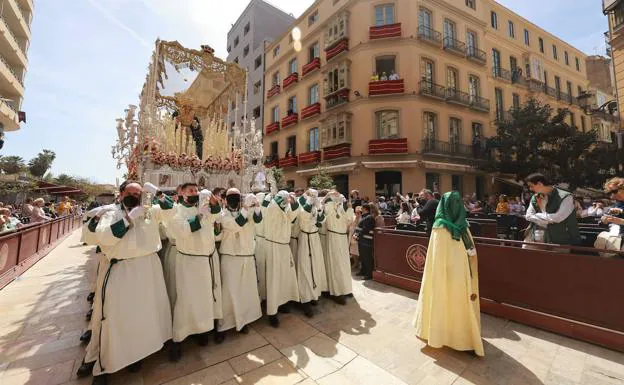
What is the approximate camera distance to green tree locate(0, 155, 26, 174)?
38709mm

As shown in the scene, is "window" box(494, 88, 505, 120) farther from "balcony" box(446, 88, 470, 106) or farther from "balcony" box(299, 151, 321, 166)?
"balcony" box(299, 151, 321, 166)

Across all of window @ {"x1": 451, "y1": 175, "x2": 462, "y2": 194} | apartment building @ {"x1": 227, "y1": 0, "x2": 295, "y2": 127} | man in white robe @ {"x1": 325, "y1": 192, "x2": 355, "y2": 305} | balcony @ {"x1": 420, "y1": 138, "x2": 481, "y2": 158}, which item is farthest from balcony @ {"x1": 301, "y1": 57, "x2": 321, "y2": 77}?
man in white robe @ {"x1": 325, "y1": 192, "x2": 355, "y2": 305}

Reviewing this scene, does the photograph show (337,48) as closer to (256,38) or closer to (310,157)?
(310,157)

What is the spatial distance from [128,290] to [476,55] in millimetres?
23402

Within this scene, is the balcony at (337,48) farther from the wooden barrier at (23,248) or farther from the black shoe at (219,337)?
the black shoe at (219,337)

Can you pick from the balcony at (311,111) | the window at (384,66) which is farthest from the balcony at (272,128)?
the window at (384,66)

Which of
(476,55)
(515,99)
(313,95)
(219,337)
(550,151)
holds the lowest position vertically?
(219,337)

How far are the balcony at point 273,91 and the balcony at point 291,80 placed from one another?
1.23 metres

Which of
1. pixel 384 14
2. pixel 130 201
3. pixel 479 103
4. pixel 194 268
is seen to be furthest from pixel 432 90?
pixel 130 201

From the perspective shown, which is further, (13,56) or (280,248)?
(13,56)

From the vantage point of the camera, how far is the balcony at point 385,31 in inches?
641

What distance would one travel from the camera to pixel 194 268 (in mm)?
3426

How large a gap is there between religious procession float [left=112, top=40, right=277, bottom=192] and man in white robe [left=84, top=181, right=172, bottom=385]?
13.5ft

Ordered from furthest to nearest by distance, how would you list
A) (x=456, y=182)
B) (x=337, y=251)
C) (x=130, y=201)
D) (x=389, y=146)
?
1. (x=456, y=182)
2. (x=389, y=146)
3. (x=337, y=251)
4. (x=130, y=201)
